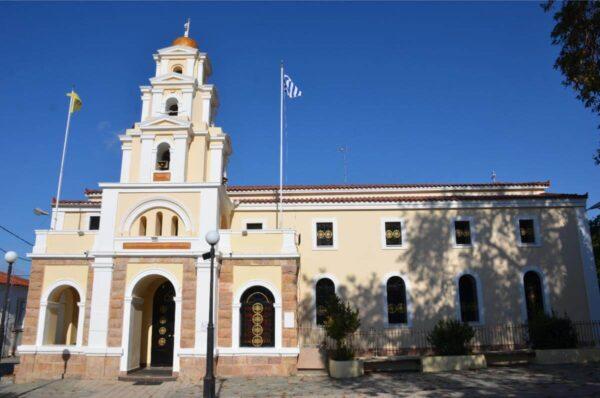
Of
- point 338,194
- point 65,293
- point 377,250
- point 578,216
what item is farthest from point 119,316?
point 578,216

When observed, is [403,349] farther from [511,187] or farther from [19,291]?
[19,291]

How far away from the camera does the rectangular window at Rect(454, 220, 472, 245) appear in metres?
24.8

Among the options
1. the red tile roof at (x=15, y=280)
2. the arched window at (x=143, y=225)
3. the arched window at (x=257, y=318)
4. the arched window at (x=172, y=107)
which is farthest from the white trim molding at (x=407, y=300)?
the red tile roof at (x=15, y=280)

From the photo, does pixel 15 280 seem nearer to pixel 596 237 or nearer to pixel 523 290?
pixel 523 290

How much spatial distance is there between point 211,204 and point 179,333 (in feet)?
17.3

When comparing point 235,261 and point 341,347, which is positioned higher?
point 235,261

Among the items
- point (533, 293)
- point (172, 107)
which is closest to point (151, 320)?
point (172, 107)

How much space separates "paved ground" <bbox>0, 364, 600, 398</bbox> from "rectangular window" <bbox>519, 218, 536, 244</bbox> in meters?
7.84

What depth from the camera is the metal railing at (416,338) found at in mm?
23000

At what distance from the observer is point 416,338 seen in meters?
23.3

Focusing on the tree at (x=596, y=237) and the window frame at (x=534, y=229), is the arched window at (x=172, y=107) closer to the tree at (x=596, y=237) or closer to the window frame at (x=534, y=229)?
the window frame at (x=534, y=229)

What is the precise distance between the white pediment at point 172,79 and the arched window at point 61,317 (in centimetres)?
1019

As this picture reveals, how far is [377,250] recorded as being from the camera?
24.5m

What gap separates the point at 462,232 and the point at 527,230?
135 inches
